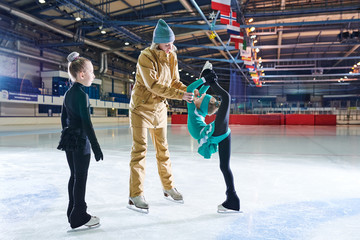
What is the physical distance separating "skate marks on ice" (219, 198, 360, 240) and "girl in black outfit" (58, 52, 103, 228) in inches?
35.5

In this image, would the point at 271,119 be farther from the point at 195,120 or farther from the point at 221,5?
the point at 195,120

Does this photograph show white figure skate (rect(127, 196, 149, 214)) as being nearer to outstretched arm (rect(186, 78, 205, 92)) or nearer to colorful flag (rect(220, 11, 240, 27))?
outstretched arm (rect(186, 78, 205, 92))

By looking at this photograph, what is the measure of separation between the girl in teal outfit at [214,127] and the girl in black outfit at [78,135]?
73 centimetres

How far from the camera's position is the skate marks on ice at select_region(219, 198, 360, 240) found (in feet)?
5.22

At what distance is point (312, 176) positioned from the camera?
3.14 meters

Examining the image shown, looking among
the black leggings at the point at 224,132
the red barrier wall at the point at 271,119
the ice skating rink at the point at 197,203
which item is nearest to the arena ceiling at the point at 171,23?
the red barrier wall at the point at 271,119

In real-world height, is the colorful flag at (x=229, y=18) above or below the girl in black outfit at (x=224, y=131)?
above

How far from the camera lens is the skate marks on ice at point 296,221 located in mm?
1592

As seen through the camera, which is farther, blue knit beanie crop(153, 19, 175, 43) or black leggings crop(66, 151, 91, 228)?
blue knit beanie crop(153, 19, 175, 43)

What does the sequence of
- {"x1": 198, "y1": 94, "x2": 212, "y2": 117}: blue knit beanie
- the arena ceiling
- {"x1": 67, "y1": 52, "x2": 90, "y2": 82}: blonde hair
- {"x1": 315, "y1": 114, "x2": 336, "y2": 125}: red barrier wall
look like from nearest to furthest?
{"x1": 67, "y1": 52, "x2": 90, "y2": 82}: blonde hair < {"x1": 198, "y1": 94, "x2": 212, "y2": 117}: blue knit beanie < the arena ceiling < {"x1": 315, "y1": 114, "x2": 336, "y2": 125}: red barrier wall

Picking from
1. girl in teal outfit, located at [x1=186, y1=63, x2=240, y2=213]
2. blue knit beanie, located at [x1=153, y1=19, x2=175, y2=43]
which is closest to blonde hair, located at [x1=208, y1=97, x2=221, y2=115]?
girl in teal outfit, located at [x1=186, y1=63, x2=240, y2=213]

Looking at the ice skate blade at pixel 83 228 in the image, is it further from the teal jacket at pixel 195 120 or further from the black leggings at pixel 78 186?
the teal jacket at pixel 195 120

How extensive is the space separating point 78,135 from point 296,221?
1.54m

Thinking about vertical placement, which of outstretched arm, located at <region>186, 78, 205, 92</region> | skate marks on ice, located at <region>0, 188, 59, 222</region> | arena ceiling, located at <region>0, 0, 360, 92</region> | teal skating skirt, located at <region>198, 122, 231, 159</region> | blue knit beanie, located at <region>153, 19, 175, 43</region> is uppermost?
arena ceiling, located at <region>0, 0, 360, 92</region>
